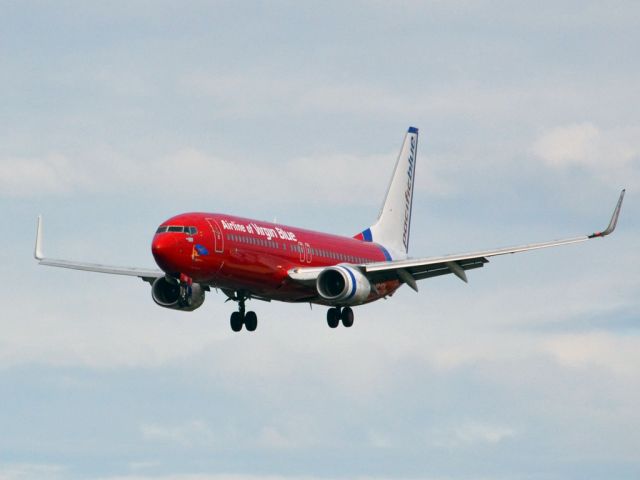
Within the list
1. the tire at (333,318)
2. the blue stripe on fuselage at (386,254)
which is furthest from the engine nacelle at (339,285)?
the blue stripe on fuselage at (386,254)

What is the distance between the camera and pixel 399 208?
90.6 m

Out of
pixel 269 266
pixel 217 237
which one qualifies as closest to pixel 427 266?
pixel 269 266

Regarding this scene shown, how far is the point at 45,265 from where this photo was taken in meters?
80.4

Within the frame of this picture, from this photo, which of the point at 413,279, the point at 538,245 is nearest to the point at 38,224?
the point at 413,279

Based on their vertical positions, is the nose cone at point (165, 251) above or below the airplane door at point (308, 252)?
below

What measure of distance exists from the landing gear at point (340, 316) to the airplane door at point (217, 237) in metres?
10.9

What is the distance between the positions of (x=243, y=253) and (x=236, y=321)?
7.09 meters

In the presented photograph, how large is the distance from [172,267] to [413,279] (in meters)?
14.7

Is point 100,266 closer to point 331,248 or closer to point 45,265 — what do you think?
point 45,265

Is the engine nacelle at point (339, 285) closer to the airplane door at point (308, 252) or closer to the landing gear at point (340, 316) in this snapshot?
the airplane door at point (308, 252)

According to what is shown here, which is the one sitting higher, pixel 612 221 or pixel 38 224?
pixel 38 224

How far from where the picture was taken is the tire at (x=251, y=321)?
75.4 meters

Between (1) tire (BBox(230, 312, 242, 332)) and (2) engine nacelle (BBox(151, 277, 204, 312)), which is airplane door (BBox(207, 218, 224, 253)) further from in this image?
(1) tire (BBox(230, 312, 242, 332))

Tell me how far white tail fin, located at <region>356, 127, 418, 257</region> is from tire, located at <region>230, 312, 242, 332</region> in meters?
12.8
